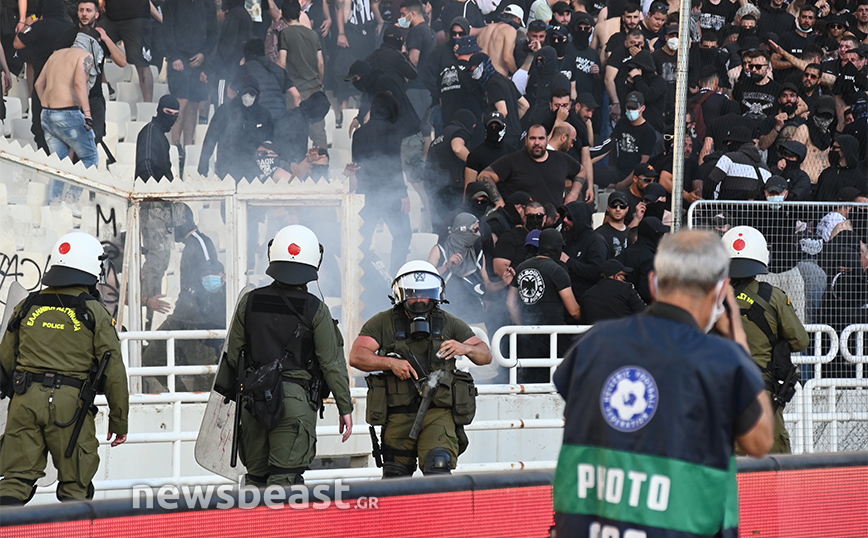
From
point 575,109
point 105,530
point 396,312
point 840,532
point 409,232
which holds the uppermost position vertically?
point 575,109

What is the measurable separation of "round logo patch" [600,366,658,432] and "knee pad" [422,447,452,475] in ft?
8.88

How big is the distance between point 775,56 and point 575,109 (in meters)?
2.38

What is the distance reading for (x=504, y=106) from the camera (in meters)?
9.86

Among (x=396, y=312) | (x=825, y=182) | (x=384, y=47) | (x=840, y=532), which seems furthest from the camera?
(x=384, y=47)

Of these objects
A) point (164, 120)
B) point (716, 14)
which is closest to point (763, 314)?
point (716, 14)

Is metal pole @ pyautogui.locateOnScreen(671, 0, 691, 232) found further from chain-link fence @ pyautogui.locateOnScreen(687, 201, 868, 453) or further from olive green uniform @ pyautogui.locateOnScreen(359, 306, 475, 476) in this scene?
olive green uniform @ pyautogui.locateOnScreen(359, 306, 475, 476)

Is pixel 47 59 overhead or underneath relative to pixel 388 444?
overhead

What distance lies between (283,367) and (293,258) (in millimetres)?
596

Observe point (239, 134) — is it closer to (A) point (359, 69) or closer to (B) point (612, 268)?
(A) point (359, 69)

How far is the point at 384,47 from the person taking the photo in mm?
10258

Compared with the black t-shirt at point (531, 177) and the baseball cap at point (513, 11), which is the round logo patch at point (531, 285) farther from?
the baseball cap at point (513, 11)

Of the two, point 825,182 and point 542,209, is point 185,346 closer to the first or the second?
point 542,209

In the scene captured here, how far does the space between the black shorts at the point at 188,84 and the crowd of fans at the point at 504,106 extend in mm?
15

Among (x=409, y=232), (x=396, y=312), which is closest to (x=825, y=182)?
(x=409, y=232)
